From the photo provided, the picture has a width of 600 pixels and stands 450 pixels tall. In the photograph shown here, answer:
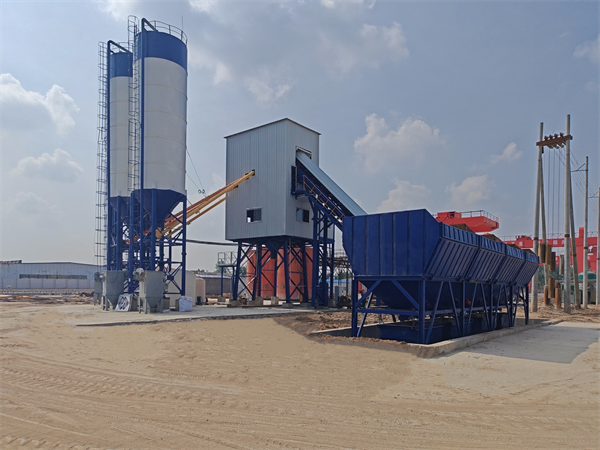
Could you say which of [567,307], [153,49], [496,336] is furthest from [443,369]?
[153,49]

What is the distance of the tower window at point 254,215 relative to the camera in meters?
32.2

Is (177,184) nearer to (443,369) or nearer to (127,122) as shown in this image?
(127,122)

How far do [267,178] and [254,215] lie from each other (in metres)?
2.87

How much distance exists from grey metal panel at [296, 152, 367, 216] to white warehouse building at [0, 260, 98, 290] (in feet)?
179

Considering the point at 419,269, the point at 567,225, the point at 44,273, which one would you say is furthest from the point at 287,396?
the point at 44,273

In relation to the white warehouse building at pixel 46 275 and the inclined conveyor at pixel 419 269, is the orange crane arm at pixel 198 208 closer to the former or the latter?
the inclined conveyor at pixel 419 269

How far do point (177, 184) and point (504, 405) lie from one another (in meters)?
25.3

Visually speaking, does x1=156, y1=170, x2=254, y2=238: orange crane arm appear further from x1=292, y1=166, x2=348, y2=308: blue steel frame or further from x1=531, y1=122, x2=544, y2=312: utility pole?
x1=531, y1=122, x2=544, y2=312: utility pole

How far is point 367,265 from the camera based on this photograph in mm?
13969

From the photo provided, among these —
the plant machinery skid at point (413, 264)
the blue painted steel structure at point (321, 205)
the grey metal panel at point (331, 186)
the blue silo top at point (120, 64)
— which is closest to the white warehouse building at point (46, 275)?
the blue silo top at point (120, 64)

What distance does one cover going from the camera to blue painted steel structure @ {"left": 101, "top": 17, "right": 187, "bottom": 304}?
28.3m

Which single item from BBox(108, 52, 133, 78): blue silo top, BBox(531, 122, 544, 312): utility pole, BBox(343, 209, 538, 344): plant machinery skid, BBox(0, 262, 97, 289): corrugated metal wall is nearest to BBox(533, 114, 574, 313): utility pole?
BBox(531, 122, 544, 312): utility pole

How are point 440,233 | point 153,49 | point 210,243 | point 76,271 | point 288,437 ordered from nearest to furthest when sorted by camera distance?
point 288,437
point 440,233
point 153,49
point 210,243
point 76,271

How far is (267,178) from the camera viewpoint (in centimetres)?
3169
